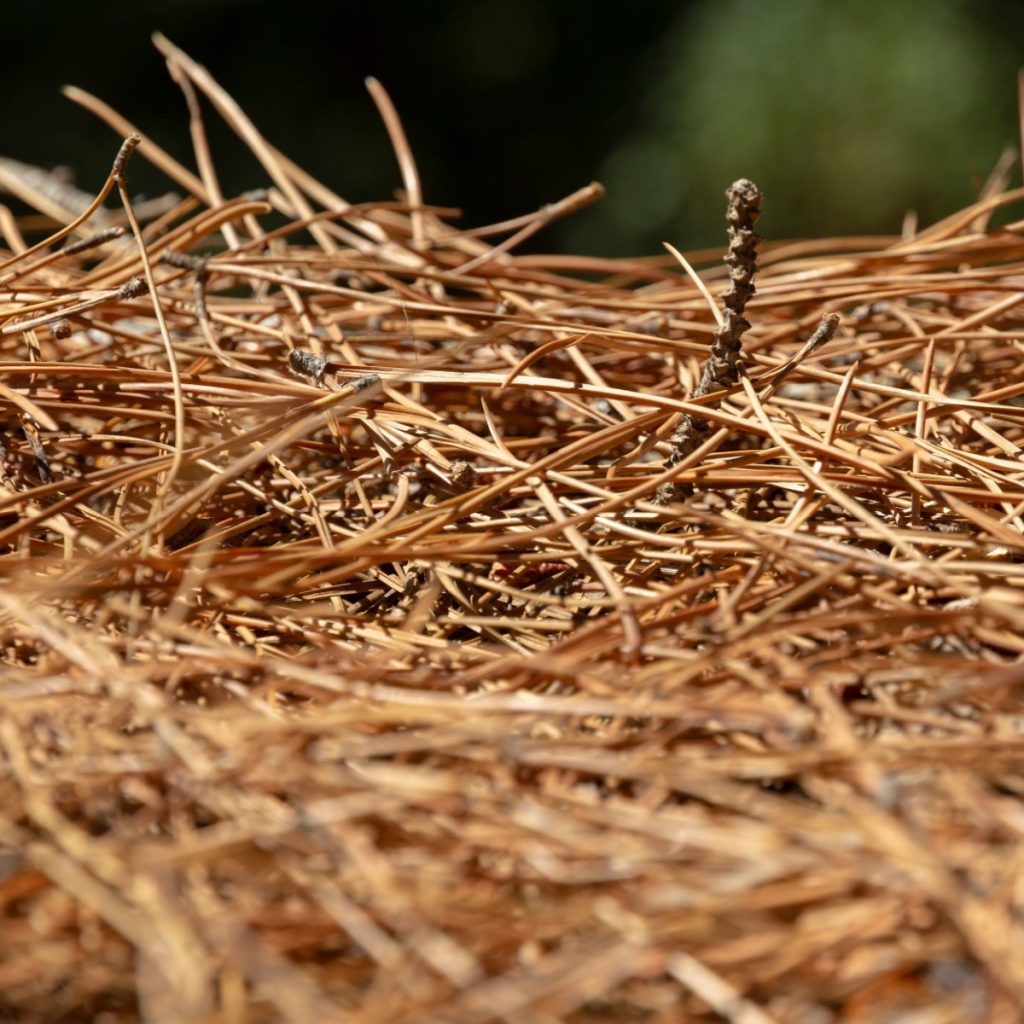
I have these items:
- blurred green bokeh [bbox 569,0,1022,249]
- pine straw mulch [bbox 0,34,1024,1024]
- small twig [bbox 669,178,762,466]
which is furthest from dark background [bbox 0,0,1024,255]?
small twig [bbox 669,178,762,466]

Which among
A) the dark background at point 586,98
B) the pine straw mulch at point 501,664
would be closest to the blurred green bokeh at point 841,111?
the dark background at point 586,98

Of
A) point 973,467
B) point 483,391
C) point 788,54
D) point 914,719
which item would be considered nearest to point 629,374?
point 483,391

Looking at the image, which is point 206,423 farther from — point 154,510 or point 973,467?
point 973,467

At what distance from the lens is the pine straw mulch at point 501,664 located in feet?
0.98

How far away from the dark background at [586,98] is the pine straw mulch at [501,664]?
7.43 ft

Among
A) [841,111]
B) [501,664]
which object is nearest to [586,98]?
[841,111]

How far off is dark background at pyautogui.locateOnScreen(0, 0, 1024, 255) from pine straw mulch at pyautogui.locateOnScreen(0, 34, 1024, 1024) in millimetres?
2264

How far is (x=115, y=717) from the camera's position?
36 cm

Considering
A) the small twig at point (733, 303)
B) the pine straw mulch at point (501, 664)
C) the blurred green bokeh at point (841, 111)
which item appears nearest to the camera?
the pine straw mulch at point (501, 664)

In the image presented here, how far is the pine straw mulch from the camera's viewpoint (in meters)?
0.30

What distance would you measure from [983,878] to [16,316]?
473 mm

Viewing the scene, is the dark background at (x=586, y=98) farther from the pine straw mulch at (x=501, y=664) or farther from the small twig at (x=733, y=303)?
the small twig at (x=733, y=303)

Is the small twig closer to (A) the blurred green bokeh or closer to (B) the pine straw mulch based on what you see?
(B) the pine straw mulch

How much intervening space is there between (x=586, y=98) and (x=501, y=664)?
3.18 meters
